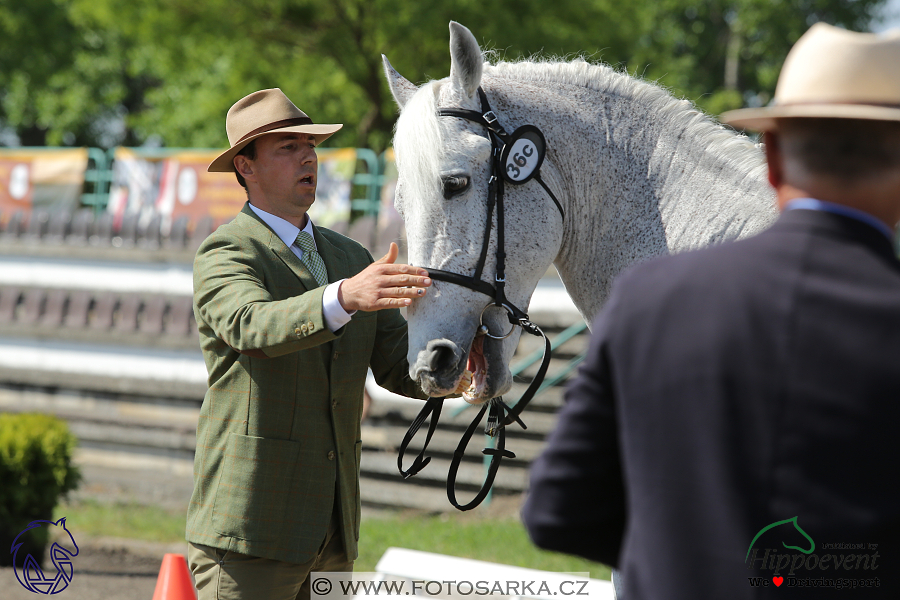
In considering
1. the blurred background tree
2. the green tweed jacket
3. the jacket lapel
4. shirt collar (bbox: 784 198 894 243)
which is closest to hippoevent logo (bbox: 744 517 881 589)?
shirt collar (bbox: 784 198 894 243)

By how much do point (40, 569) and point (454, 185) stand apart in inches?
224

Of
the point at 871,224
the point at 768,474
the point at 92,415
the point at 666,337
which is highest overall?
the point at 871,224

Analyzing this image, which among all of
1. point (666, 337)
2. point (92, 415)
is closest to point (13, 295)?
point (92, 415)

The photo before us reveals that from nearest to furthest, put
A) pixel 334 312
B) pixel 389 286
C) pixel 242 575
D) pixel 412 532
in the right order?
pixel 389 286 < pixel 334 312 < pixel 242 575 < pixel 412 532

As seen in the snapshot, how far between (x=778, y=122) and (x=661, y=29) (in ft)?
93.7

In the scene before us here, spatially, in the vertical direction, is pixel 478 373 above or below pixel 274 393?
above

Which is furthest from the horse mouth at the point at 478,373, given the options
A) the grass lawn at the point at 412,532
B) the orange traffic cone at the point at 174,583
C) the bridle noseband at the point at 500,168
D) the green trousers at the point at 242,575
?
the grass lawn at the point at 412,532

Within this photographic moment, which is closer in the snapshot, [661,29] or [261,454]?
[261,454]

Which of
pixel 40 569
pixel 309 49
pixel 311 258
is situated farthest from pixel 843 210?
pixel 309 49

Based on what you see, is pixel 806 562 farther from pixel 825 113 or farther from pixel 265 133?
pixel 265 133

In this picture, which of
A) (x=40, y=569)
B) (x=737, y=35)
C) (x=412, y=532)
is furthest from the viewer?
(x=737, y=35)

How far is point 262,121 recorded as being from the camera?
2832mm

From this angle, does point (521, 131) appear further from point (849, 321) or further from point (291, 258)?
point (849, 321)

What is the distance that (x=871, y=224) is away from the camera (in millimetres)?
1149
